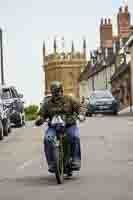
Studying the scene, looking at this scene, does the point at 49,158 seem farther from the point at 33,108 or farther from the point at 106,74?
the point at 106,74

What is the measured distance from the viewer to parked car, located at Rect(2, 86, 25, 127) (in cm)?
3593

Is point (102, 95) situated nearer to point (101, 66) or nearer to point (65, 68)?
point (101, 66)

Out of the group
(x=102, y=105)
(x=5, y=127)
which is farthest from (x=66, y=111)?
(x=102, y=105)

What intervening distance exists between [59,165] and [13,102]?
23145 millimetres

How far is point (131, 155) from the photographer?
61.5 ft

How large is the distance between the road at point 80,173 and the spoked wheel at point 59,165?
0.13 m

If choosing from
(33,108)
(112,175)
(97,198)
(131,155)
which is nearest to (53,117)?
(112,175)

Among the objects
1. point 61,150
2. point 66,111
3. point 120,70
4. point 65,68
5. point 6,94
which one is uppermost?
point 65,68

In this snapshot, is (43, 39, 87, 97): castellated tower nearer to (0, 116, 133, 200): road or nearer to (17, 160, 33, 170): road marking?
(0, 116, 133, 200): road

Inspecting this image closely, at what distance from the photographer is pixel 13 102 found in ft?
119

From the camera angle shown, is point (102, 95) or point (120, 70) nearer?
point (102, 95)

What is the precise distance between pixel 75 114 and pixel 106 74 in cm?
8360

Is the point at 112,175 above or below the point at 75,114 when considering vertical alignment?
below

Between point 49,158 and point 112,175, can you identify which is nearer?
point 49,158
